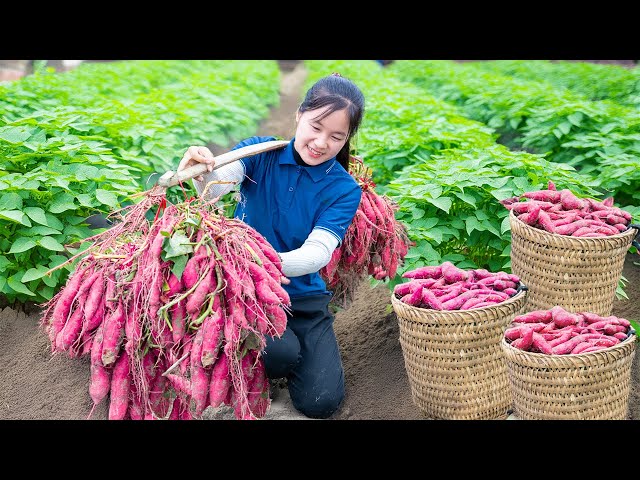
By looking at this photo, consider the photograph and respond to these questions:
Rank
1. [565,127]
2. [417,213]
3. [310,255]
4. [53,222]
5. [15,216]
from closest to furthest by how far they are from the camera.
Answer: [310,255], [15,216], [53,222], [417,213], [565,127]

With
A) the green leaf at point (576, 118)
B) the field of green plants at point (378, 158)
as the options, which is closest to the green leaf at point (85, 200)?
the field of green plants at point (378, 158)

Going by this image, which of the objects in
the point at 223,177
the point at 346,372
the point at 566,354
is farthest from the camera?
the point at 346,372

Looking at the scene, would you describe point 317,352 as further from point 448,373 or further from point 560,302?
point 560,302

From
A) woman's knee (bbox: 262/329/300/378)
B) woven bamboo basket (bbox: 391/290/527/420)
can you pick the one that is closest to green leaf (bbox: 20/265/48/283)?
woman's knee (bbox: 262/329/300/378)

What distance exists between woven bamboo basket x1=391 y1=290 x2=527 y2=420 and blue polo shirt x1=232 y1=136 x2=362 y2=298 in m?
0.45

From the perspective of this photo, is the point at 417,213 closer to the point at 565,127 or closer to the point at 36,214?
the point at 36,214

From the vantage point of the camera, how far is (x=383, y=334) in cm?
401

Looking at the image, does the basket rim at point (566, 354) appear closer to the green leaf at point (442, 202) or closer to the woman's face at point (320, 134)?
the woman's face at point (320, 134)

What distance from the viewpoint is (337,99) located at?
3098 millimetres

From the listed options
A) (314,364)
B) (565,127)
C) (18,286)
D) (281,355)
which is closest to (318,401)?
(314,364)

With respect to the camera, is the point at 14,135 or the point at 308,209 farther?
the point at 14,135

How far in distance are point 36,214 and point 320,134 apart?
1392mm

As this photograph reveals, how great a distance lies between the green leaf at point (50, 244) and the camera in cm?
351

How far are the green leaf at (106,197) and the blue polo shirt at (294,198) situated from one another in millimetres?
668
